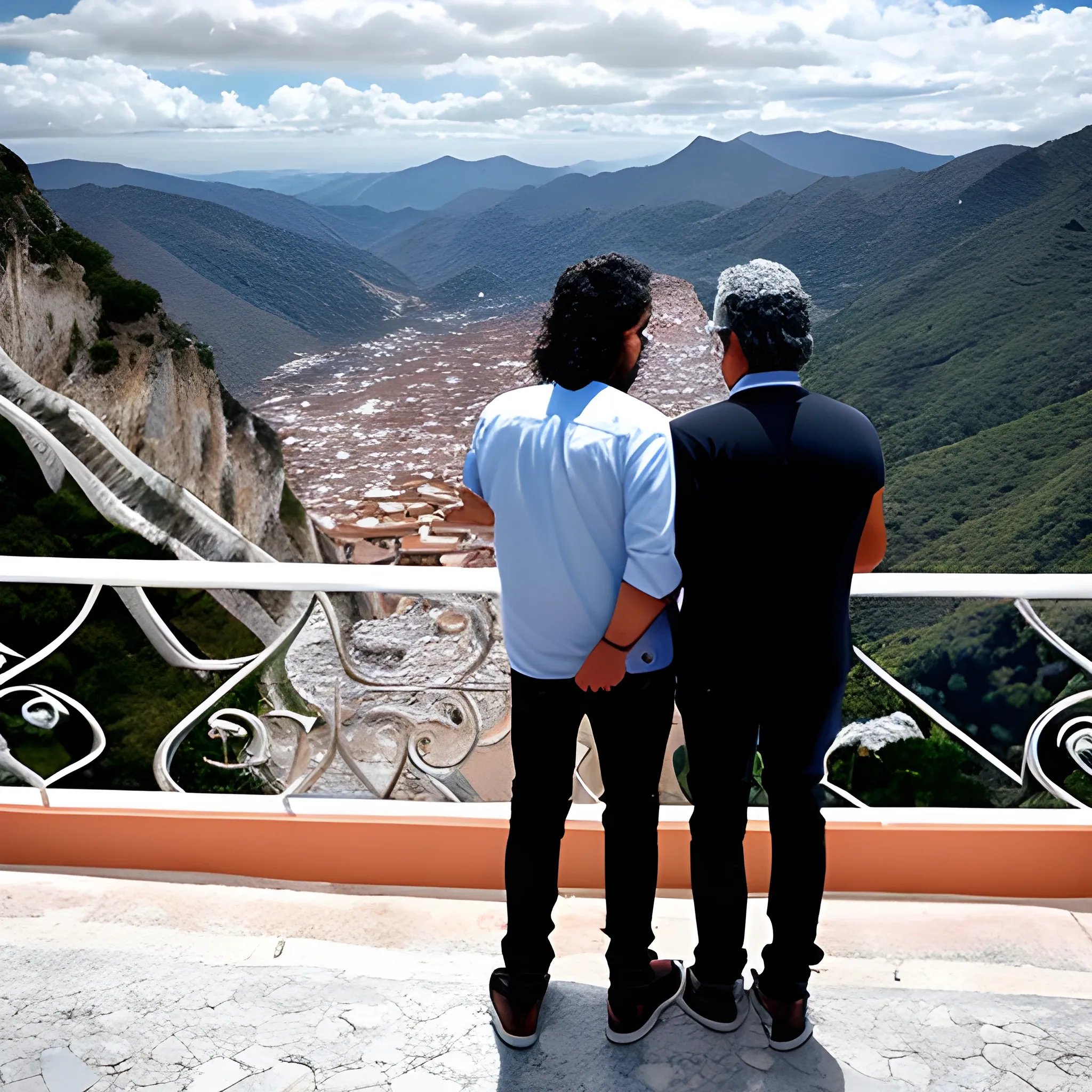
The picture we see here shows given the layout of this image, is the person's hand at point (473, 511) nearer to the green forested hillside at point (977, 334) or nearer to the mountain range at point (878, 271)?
→ the mountain range at point (878, 271)

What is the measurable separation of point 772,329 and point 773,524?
185mm

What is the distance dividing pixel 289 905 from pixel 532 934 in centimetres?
51

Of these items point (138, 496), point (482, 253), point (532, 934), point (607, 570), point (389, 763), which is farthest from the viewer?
point (482, 253)

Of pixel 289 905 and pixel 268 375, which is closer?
pixel 289 905

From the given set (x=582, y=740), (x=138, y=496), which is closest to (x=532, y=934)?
(x=582, y=740)

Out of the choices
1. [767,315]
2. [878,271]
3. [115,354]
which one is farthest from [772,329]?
[878,271]

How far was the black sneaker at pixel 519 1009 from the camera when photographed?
0.99 m

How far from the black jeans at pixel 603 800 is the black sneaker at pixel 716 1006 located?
0.06 metres

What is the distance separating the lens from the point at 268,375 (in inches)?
434

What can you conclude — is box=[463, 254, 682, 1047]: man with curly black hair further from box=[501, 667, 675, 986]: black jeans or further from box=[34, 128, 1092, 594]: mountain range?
box=[34, 128, 1092, 594]: mountain range

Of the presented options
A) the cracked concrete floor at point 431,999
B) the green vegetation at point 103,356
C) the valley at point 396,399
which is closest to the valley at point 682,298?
the valley at point 396,399

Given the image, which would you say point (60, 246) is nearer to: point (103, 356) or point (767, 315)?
point (103, 356)

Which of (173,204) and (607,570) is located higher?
(173,204)

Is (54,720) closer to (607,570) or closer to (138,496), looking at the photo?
(607,570)
